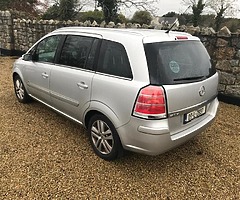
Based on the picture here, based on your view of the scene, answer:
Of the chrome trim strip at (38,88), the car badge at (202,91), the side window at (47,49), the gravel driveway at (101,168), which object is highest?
the side window at (47,49)

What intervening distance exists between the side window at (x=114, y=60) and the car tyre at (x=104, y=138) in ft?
1.89

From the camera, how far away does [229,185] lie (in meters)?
2.56

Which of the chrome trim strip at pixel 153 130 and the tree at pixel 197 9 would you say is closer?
the chrome trim strip at pixel 153 130

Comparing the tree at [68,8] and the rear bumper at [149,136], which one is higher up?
the tree at [68,8]

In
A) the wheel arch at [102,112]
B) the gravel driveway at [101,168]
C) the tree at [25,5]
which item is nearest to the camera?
the gravel driveway at [101,168]

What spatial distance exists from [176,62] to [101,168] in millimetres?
Result: 1551

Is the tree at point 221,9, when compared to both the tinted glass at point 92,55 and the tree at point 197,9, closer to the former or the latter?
the tree at point 197,9

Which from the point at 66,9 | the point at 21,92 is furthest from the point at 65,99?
the point at 66,9

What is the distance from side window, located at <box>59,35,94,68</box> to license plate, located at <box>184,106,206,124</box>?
57.5 inches

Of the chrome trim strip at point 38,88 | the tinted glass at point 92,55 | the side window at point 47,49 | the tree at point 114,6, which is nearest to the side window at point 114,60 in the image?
the tinted glass at point 92,55

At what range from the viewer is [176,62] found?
2.50m

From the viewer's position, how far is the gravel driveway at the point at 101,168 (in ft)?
7.91

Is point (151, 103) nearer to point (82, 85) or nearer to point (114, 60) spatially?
point (114, 60)

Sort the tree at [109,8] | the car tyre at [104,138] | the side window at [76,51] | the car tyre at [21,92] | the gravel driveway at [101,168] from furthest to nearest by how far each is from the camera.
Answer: the tree at [109,8] → the car tyre at [21,92] → the side window at [76,51] → the car tyre at [104,138] → the gravel driveway at [101,168]
